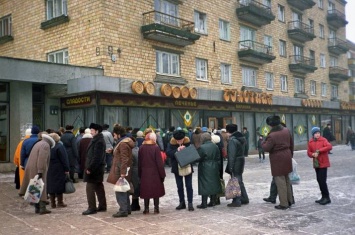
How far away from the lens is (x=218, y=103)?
74.3ft

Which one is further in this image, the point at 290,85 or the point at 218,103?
the point at 290,85

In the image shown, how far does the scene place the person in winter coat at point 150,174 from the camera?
723 cm

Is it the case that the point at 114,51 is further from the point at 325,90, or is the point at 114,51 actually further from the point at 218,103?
the point at 325,90

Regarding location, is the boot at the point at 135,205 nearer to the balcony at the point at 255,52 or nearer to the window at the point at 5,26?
the window at the point at 5,26

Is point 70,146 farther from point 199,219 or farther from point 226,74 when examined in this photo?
point 226,74

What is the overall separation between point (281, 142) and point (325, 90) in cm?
3001

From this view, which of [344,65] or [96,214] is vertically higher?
[344,65]

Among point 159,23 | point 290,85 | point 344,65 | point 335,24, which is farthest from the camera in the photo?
point 344,65

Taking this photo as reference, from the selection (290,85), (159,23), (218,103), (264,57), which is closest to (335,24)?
(290,85)

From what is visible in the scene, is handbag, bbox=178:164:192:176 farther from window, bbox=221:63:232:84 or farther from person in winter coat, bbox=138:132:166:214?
window, bbox=221:63:232:84

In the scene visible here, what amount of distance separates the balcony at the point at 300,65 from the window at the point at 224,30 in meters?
7.96

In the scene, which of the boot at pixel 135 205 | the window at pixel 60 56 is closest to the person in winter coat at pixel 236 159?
the boot at pixel 135 205

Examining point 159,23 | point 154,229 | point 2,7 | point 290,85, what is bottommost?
point 154,229

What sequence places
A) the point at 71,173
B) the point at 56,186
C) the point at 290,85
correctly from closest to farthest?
the point at 56,186 < the point at 71,173 < the point at 290,85
